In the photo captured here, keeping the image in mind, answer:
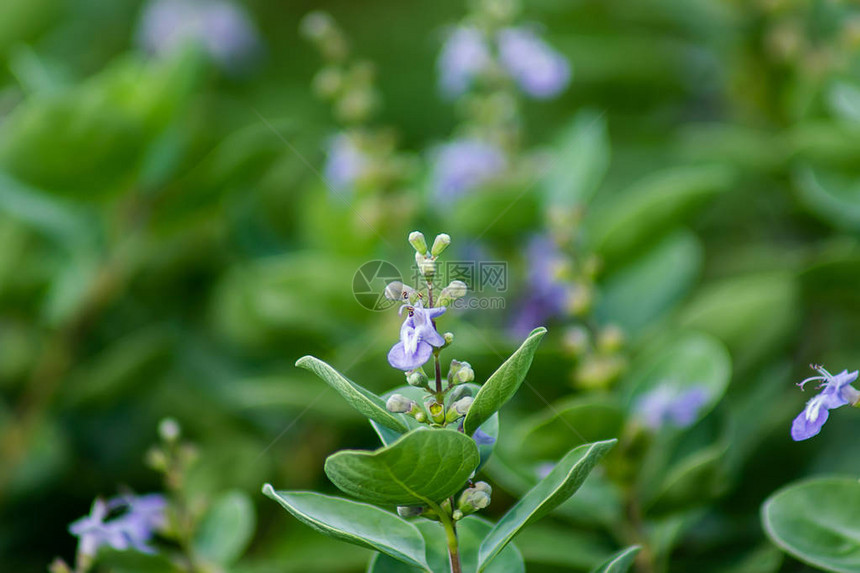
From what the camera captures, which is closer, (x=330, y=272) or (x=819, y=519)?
(x=819, y=519)

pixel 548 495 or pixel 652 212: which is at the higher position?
pixel 652 212

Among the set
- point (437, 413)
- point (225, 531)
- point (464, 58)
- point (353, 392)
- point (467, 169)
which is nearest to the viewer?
point (353, 392)

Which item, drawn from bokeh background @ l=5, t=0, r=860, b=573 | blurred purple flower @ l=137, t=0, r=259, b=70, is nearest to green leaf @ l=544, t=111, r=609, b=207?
bokeh background @ l=5, t=0, r=860, b=573

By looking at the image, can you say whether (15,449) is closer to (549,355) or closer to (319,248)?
(319,248)

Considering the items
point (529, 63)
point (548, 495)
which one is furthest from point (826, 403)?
point (529, 63)

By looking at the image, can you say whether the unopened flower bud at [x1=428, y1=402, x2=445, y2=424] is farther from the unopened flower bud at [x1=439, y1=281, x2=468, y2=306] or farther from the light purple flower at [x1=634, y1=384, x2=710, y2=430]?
the light purple flower at [x1=634, y1=384, x2=710, y2=430]

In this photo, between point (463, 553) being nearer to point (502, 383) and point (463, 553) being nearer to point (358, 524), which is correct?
point (358, 524)
